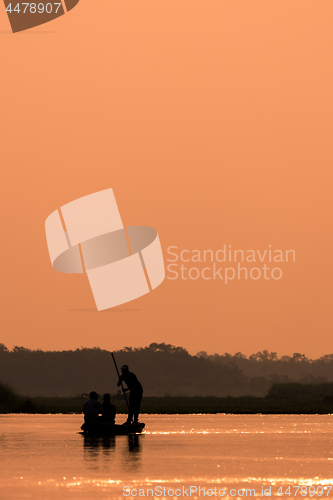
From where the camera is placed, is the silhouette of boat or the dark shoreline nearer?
the silhouette of boat

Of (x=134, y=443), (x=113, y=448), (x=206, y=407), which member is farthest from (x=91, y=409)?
(x=206, y=407)

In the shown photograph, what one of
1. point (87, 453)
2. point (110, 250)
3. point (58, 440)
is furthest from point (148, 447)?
point (110, 250)

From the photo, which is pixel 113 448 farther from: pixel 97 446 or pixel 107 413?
pixel 107 413

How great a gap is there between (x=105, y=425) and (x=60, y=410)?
2999cm

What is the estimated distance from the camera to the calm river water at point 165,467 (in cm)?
1230

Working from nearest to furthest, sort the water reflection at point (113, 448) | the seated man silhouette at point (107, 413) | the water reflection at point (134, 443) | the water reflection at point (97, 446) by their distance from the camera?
the water reflection at point (113, 448) < the water reflection at point (97, 446) < the water reflection at point (134, 443) < the seated man silhouette at point (107, 413)

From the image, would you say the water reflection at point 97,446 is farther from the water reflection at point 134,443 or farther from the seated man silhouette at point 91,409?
the seated man silhouette at point 91,409

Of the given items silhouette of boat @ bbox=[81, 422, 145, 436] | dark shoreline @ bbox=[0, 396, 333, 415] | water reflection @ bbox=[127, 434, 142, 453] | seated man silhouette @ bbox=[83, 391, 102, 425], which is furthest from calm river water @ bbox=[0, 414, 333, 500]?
dark shoreline @ bbox=[0, 396, 333, 415]

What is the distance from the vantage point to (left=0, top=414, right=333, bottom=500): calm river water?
484 inches

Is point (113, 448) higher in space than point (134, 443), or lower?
higher

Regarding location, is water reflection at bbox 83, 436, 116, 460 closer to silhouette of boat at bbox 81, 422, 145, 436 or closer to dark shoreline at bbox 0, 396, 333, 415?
silhouette of boat at bbox 81, 422, 145, 436

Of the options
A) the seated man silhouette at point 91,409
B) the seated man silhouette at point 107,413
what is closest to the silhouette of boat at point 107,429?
the seated man silhouette at point 91,409

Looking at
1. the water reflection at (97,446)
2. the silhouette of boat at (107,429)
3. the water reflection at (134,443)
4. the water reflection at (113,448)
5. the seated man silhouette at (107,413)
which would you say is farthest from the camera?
the seated man silhouette at (107,413)

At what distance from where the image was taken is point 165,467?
15320 mm
